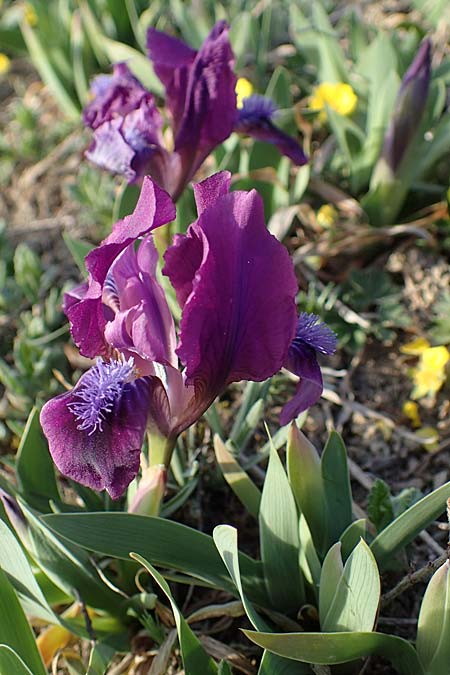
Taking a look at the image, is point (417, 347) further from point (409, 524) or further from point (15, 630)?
point (15, 630)

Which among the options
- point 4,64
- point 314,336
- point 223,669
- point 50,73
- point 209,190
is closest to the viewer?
point 209,190

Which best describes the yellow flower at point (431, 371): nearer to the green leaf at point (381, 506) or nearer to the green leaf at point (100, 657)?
the green leaf at point (381, 506)

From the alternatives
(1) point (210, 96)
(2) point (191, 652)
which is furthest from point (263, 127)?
(2) point (191, 652)

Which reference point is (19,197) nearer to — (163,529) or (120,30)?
(120,30)

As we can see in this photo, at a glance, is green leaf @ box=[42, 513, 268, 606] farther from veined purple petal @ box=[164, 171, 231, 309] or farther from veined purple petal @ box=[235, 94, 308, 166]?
→ veined purple petal @ box=[235, 94, 308, 166]

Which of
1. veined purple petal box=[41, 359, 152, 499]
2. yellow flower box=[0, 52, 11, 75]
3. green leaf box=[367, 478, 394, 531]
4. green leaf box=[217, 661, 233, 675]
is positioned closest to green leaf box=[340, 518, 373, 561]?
green leaf box=[367, 478, 394, 531]

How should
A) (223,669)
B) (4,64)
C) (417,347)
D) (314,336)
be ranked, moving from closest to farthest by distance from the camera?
(223,669) → (314,336) → (417,347) → (4,64)

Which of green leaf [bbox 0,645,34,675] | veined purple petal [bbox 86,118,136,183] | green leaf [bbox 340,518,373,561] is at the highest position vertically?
veined purple petal [bbox 86,118,136,183]
